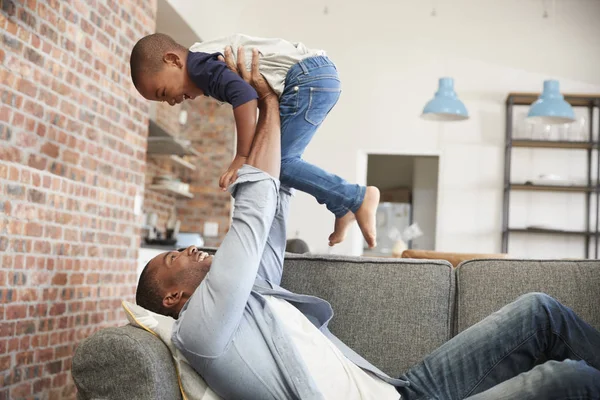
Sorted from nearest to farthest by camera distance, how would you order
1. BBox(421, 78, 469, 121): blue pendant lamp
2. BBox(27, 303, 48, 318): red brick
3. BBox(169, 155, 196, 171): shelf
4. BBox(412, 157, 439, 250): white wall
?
BBox(27, 303, 48, 318): red brick, BBox(421, 78, 469, 121): blue pendant lamp, BBox(169, 155, 196, 171): shelf, BBox(412, 157, 439, 250): white wall

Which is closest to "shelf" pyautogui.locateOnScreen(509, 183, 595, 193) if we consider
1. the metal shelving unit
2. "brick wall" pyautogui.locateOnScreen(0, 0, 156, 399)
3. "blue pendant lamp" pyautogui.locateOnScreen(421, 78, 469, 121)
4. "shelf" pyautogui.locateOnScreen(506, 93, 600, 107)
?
the metal shelving unit

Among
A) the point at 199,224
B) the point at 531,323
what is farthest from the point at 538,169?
the point at 531,323

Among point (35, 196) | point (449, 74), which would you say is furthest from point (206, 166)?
point (35, 196)

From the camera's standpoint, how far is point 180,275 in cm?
198

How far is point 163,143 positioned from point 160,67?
438cm

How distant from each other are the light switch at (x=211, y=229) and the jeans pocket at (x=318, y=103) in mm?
5781

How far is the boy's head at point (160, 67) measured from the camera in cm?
231

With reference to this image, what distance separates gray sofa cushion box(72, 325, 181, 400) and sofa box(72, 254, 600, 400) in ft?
2.23

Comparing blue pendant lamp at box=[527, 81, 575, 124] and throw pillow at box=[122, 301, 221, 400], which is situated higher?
blue pendant lamp at box=[527, 81, 575, 124]

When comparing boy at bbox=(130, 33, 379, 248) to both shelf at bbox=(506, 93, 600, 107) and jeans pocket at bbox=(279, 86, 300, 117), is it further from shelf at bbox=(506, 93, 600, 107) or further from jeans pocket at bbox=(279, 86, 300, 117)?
shelf at bbox=(506, 93, 600, 107)

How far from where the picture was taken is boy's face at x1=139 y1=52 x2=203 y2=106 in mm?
2312

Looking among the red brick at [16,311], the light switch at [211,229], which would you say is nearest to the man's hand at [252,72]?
the red brick at [16,311]

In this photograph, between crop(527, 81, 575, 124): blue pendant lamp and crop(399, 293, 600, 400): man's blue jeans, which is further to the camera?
crop(527, 81, 575, 124): blue pendant lamp

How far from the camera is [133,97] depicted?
4.71m
